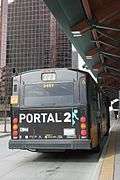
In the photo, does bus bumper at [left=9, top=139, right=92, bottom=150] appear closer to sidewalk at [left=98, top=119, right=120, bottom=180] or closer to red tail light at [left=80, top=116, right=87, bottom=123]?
red tail light at [left=80, top=116, right=87, bottom=123]

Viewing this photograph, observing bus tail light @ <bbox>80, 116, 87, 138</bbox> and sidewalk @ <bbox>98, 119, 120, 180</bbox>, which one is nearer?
sidewalk @ <bbox>98, 119, 120, 180</bbox>

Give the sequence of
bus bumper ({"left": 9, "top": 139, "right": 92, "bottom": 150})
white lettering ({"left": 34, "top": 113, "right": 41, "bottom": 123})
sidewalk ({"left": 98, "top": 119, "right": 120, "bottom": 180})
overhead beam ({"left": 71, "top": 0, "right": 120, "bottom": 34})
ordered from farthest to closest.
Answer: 1. overhead beam ({"left": 71, "top": 0, "right": 120, "bottom": 34})
2. white lettering ({"left": 34, "top": 113, "right": 41, "bottom": 123})
3. bus bumper ({"left": 9, "top": 139, "right": 92, "bottom": 150})
4. sidewalk ({"left": 98, "top": 119, "right": 120, "bottom": 180})

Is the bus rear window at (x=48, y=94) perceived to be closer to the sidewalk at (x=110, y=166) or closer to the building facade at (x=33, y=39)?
the sidewalk at (x=110, y=166)

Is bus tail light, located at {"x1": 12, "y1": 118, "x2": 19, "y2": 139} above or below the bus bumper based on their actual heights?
above

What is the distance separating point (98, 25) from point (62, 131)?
15.3ft

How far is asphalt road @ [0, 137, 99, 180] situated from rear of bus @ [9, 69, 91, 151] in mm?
525

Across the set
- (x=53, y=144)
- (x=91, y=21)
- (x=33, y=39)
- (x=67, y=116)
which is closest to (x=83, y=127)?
(x=67, y=116)

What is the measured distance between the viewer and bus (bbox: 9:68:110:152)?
12758 mm

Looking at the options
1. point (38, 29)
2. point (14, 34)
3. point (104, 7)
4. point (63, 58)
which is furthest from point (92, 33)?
point (14, 34)

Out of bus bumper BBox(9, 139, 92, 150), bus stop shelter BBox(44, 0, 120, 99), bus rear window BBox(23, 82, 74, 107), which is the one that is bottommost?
bus bumper BBox(9, 139, 92, 150)

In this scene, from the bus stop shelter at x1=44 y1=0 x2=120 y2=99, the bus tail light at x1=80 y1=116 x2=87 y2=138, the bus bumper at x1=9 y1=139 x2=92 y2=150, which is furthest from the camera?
the bus stop shelter at x1=44 y1=0 x2=120 y2=99

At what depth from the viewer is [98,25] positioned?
50.9 ft

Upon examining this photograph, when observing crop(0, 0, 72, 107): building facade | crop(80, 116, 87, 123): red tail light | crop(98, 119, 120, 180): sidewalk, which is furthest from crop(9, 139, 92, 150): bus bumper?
crop(0, 0, 72, 107): building facade

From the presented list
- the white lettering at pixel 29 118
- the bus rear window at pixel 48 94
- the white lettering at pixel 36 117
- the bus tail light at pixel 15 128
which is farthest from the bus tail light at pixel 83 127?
→ the bus tail light at pixel 15 128
